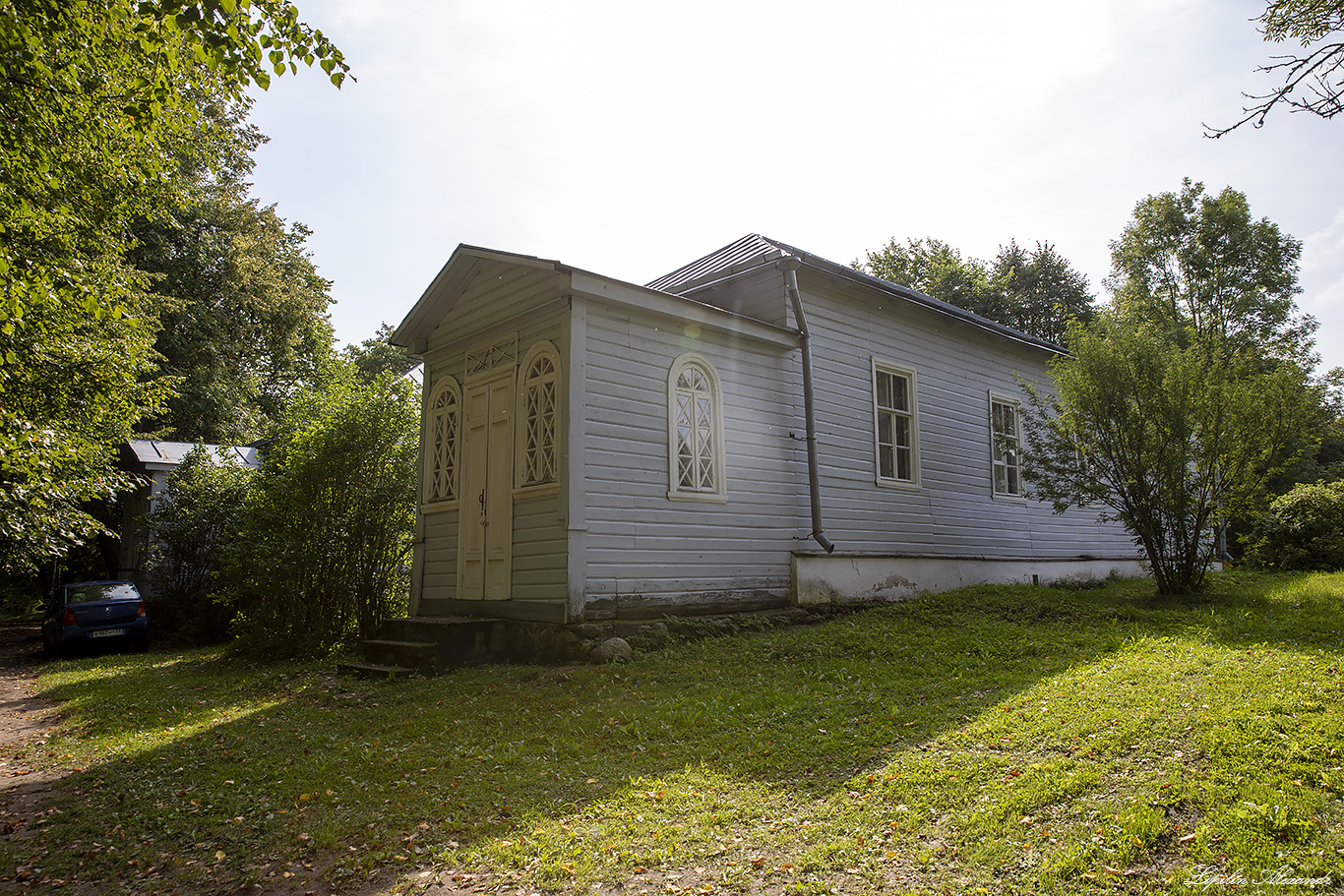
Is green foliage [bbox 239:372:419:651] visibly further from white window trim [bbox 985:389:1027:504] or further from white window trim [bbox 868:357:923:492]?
white window trim [bbox 985:389:1027:504]

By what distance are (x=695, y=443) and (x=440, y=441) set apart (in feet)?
12.4

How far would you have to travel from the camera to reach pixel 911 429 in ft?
41.6

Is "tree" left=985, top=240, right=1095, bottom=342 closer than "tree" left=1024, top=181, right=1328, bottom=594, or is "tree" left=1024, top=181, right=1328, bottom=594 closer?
"tree" left=1024, top=181, right=1328, bottom=594

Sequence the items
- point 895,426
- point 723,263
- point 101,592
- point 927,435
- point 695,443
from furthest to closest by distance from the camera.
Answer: point 101,592, point 927,435, point 895,426, point 723,263, point 695,443

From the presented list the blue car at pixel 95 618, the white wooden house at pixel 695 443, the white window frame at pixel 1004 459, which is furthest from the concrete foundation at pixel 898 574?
the blue car at pixel 95 618

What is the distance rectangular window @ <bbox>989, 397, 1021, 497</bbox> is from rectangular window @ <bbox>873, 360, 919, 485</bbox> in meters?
2.17

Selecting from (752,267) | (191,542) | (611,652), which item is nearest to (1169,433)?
(752,267)

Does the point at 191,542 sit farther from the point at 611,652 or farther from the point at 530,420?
the point at 611,652

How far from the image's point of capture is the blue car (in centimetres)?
1396

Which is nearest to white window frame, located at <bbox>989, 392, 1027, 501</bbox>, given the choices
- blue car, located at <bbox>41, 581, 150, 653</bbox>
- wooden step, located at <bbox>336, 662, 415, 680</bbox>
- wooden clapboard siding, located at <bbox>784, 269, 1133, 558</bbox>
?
wooden clapboard siding, located at <bbox>784, 269, 1133, 558</bbox>

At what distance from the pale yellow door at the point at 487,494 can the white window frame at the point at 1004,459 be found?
8769 mm

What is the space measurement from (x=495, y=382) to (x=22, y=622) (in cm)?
2332

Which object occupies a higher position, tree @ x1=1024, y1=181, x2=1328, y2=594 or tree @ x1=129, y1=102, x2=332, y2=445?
tree @ x1=129, y1=102, x2=332, y2=445

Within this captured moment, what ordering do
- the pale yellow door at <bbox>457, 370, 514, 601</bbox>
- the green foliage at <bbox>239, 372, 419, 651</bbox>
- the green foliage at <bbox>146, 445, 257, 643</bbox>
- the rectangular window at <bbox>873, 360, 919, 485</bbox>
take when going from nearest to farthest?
the pale yellow door at <bbox>457, 370, 514, 601</bbox> < the green foliage at <bbox>239, 372, 419, 651</bbox> < the rectangular window at <bbox>873, 360, 919, 485</bbox> < the green foliage at <bbox>146, 445, 257, 643</bbox>
